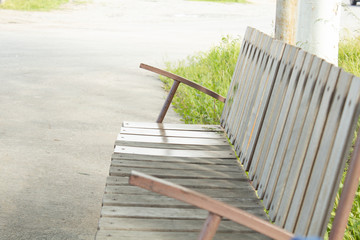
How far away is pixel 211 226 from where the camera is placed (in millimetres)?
1983

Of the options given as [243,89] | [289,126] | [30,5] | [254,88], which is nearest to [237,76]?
[243,89]

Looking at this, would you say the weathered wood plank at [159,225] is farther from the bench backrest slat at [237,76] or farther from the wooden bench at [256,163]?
the bench backrest slat at [237,76]

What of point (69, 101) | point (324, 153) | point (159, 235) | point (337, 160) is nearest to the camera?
point (337, 160)

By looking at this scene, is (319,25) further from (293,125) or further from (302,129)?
(302,129)

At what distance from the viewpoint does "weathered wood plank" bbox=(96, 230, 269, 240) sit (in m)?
2.48

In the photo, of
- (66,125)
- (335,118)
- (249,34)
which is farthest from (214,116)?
(335,118)

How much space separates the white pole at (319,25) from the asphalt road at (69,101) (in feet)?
6.33

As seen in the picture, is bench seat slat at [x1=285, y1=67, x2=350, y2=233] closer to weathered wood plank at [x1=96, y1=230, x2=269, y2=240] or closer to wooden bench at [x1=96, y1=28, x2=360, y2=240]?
wooden bench at [x1=96, y1=28, x2=360, y2=240]

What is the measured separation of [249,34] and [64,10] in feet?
54.8

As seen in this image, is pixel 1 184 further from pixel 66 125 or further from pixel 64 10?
pixel 64 10

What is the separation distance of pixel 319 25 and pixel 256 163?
2462 millimetres

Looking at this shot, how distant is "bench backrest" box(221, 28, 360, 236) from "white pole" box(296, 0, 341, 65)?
162cm

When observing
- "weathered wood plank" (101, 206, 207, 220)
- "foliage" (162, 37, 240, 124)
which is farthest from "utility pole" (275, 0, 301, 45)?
"weathered wood plank" (101, 206, 207, 220)

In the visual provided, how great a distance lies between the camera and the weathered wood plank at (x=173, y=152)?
3641 mm
